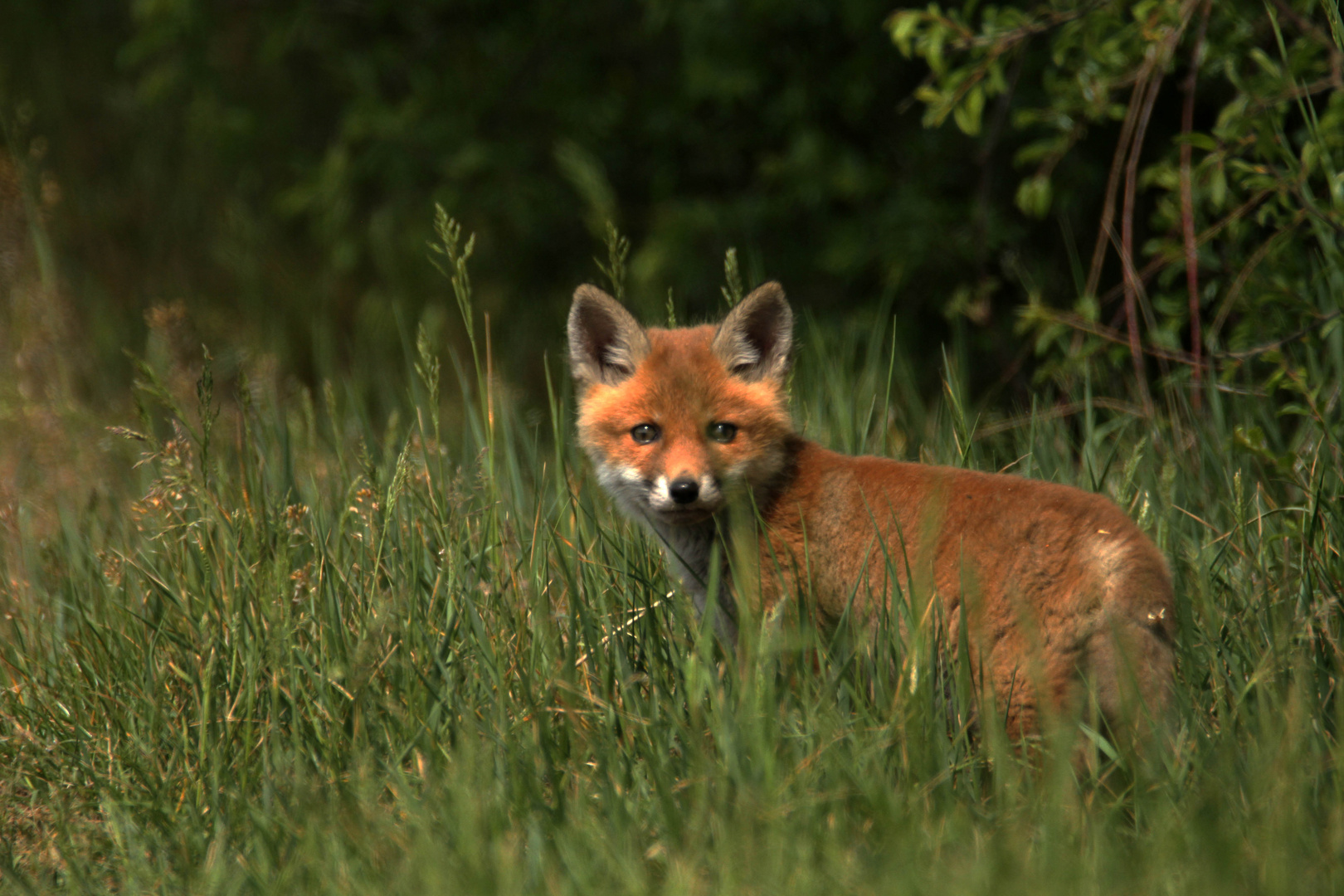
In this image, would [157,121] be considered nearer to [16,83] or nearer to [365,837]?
[16,83]

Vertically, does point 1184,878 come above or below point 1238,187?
below

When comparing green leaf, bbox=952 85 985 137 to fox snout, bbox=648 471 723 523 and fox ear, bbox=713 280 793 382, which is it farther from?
fox snout, bbox=648 471 723 523

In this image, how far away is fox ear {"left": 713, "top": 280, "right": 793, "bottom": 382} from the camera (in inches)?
167

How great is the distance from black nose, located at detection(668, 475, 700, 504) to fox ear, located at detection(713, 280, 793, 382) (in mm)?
672

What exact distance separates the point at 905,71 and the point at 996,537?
570 cm

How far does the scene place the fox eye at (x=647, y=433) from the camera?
4141 millimetres

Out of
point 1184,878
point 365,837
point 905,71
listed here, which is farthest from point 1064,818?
point 905,71

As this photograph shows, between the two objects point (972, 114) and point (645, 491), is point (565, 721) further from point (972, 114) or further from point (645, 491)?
point (972, 114)

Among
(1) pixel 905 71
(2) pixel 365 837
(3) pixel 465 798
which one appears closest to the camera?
(3) pixel 465 798

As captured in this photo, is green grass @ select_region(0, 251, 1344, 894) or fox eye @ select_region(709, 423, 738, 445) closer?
green grass @ select_region(0, 251, 1344, 894)

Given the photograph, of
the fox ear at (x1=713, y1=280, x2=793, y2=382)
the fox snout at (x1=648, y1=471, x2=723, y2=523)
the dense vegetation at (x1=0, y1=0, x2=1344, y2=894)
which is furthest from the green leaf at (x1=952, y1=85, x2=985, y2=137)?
the fox snout at (x1=648, y1=471, x2=723, y2=523)

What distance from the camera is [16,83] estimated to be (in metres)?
10.7

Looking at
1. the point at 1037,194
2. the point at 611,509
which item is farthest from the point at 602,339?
the point at 1037,194

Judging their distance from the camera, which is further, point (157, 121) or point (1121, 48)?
point (157, 121)
